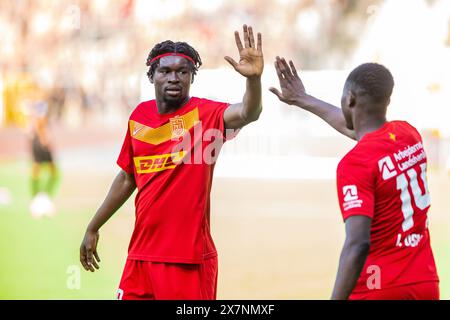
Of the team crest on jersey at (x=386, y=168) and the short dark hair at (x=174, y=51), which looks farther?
the short dark hair at (x=174, y=51)

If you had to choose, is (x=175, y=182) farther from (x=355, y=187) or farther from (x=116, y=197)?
(x=355, y=187)

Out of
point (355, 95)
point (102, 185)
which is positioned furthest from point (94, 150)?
point (355, 95)

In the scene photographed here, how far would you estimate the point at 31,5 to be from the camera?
34.2ft

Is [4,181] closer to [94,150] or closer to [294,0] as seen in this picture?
[94,150]

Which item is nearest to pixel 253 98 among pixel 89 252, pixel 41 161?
pixel 89 252

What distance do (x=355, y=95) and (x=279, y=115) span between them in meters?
5.27

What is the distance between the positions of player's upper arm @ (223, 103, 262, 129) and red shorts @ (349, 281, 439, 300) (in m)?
0.96

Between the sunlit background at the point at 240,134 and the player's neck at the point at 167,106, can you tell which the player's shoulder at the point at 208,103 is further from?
the sunlit background at the point at 240,134

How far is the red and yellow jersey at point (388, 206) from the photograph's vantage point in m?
2.87

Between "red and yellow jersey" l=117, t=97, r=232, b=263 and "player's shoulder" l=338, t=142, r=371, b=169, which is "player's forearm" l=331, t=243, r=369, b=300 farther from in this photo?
"red and yellow jersey" l=117, t=97, r=232, b=263

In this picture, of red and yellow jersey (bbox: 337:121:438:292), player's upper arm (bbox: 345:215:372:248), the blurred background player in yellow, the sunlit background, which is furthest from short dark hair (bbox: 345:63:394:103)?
the blurred background player in yellow

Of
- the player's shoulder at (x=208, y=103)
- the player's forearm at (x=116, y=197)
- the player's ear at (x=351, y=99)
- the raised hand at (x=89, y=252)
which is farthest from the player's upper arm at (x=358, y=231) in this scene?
the raised hand at (x=89, y=252)

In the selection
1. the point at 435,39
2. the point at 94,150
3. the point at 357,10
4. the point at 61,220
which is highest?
the point at 357,10

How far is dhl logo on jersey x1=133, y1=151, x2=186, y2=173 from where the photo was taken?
3.71 meters
